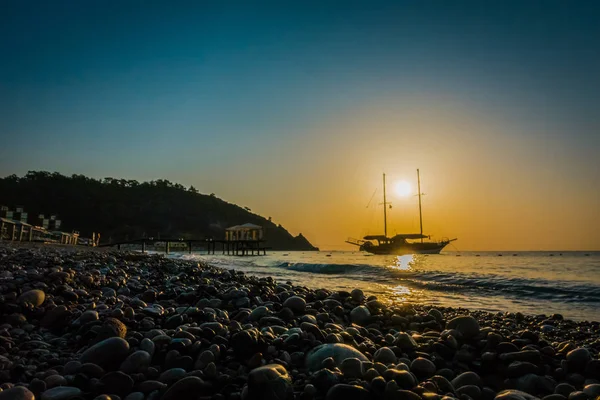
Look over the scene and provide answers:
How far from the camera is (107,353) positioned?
312 centimetres

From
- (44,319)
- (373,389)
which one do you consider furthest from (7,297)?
(373,389)

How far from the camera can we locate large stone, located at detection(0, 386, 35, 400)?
2.28 m

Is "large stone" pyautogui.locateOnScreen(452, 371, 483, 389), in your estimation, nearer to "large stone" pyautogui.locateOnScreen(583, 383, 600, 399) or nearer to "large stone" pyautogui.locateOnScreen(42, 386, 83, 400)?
"large stone" pyautogui.locateOnScreen(583, 383, 600, 399)

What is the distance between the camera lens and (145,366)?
10.0ft

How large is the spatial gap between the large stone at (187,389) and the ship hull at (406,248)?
84537 mm

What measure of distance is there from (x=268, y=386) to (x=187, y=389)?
0.57 meters

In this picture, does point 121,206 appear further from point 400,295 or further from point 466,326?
point 466,326

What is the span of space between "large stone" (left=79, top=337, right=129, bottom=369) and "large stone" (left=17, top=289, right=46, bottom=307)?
2024mm

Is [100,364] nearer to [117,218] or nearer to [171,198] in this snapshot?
[117,218]

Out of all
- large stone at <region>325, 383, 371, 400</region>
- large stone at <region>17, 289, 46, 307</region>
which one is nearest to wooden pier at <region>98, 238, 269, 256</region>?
large stone at <region>17, 289, 46, 307</region>

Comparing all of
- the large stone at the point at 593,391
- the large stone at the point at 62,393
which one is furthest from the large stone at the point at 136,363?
the large stone at the point at 593,391

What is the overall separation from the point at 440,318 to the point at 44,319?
17.8 ft

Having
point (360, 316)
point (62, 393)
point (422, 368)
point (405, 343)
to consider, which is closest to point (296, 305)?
point (360, 316)

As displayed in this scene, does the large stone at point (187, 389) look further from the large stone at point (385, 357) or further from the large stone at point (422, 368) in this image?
the large stone at point (422, 368)
